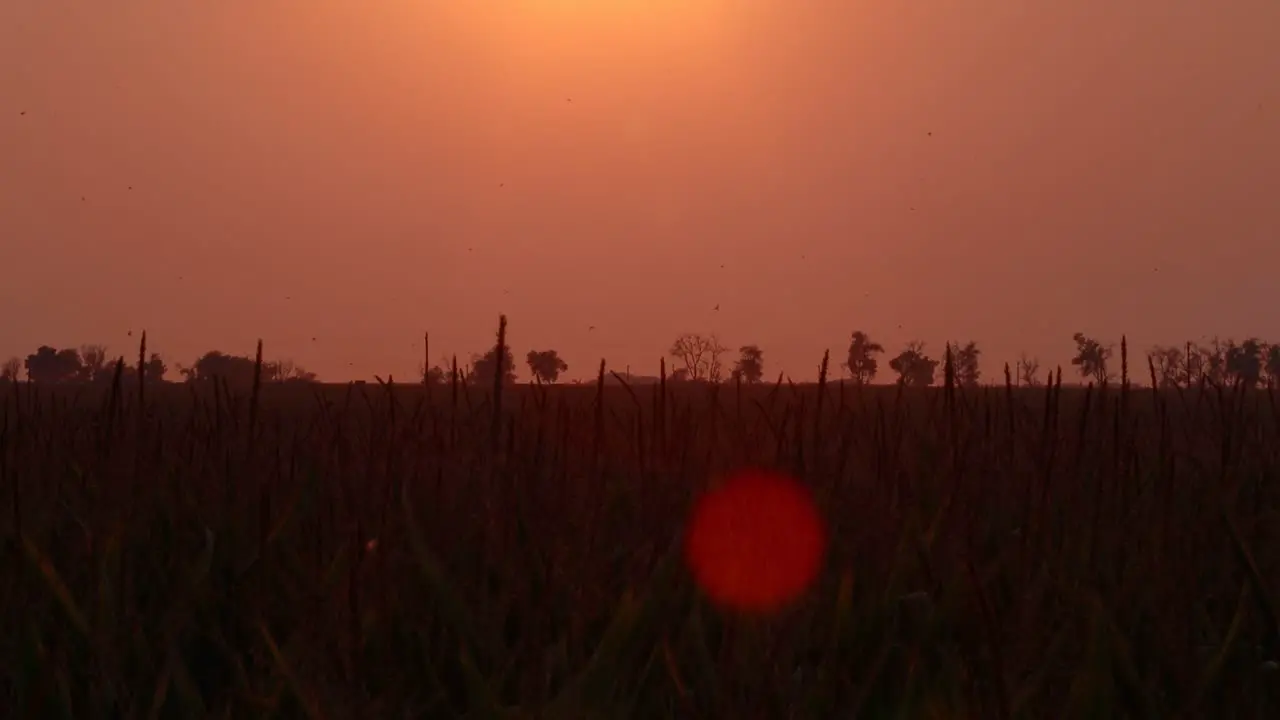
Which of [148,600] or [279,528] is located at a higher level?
[279,528]

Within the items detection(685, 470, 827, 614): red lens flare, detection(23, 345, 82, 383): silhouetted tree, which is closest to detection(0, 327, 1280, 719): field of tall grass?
detection(685, 470, 827, 614): red lens flare

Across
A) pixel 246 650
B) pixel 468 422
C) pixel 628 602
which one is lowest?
pixel 246 650

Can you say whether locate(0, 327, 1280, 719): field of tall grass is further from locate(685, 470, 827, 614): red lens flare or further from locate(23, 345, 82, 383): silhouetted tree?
locate(23, 345, 82, 383): silhouetted tree

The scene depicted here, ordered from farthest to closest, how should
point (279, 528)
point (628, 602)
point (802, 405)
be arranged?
point (802, 405), point (279, 528), point (628, 602)

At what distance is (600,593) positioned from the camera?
2363 millimetres

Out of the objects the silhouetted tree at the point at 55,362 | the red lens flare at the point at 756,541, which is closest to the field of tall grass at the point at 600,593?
the red lens flare at the point at 756,541

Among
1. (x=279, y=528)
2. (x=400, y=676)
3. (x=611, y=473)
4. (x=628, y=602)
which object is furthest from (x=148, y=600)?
(x=611, y=473)

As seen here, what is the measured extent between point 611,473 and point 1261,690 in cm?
254

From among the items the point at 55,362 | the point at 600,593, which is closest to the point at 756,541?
the point at 600,593

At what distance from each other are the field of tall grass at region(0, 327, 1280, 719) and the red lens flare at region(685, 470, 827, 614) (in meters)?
0.07

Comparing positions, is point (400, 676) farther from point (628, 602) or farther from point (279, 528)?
point (279, 528)

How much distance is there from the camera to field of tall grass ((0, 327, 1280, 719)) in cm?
194

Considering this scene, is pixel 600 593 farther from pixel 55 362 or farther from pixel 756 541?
pixel 55 362

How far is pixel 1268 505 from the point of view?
3.38 m
